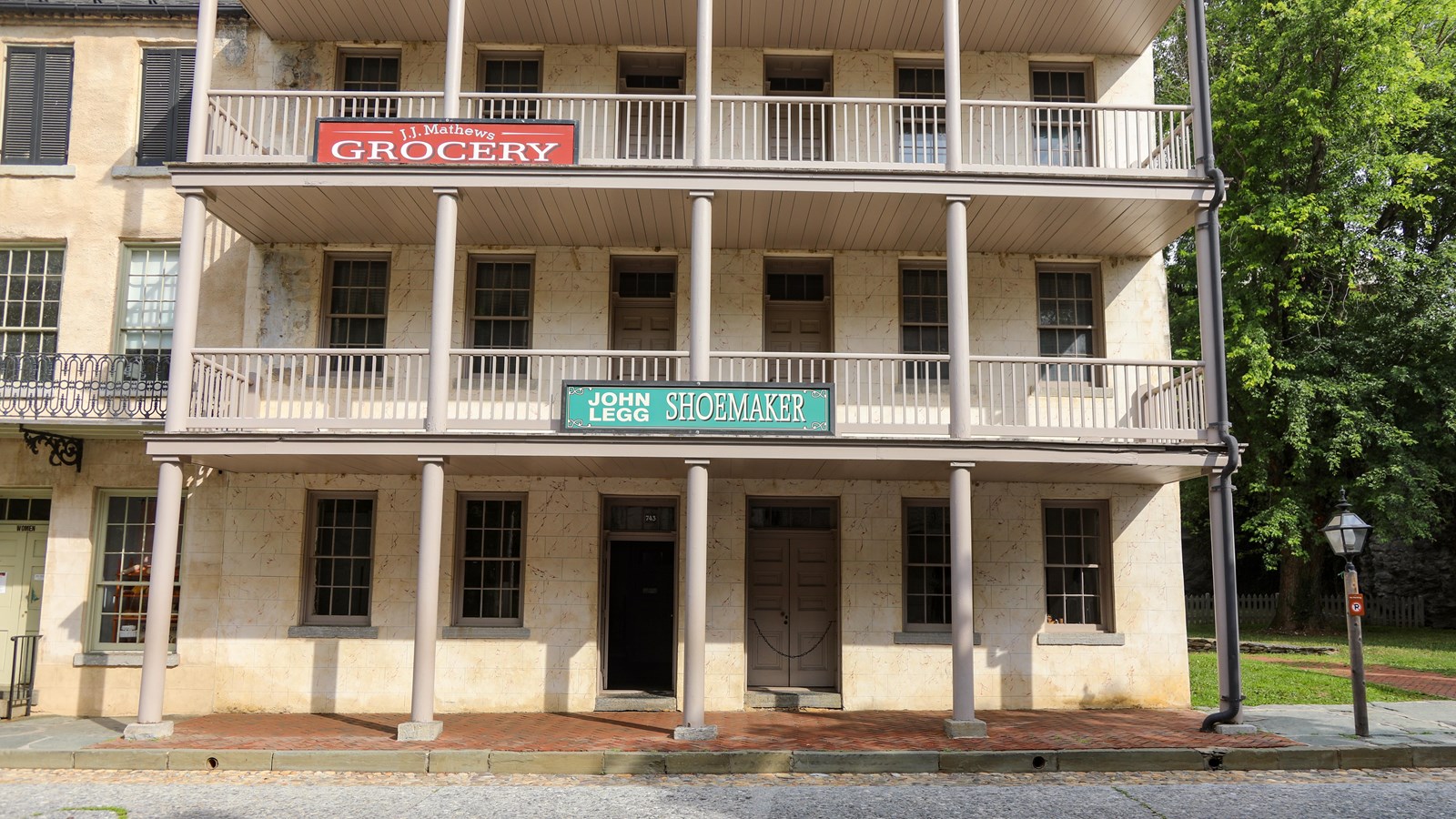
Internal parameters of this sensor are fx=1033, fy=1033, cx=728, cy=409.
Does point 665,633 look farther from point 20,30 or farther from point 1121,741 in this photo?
point 20,30

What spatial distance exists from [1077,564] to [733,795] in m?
6.77

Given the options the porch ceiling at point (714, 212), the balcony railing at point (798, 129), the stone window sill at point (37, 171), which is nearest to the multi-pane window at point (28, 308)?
the stone window sill at point (37, 171)

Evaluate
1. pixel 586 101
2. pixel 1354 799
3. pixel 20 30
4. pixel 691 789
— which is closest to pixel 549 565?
pixel 691 789

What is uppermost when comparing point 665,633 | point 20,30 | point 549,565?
point 20,30

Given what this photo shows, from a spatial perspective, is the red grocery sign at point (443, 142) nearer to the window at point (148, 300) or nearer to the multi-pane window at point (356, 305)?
the multi-pane window at point (356, 305)

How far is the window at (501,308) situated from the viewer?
1360 cm

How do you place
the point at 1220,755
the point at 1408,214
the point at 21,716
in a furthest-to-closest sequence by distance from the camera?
the point at 1408,214
the point at 21,716
the point at 1220,755

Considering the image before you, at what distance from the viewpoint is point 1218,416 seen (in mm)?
11609

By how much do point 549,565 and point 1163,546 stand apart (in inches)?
311

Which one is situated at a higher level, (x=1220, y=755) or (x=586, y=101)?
(x=586, y=101)

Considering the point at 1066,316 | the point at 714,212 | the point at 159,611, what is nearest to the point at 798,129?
the point at 714,212

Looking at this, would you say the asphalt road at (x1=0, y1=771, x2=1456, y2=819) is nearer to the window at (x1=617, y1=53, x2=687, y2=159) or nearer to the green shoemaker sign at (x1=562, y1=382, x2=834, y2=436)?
the green shoemaker sign at (x1=562, y1=382, x2=834, y2=436)

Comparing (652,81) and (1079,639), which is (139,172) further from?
(1079,639)

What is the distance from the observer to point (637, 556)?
44.7 feet
